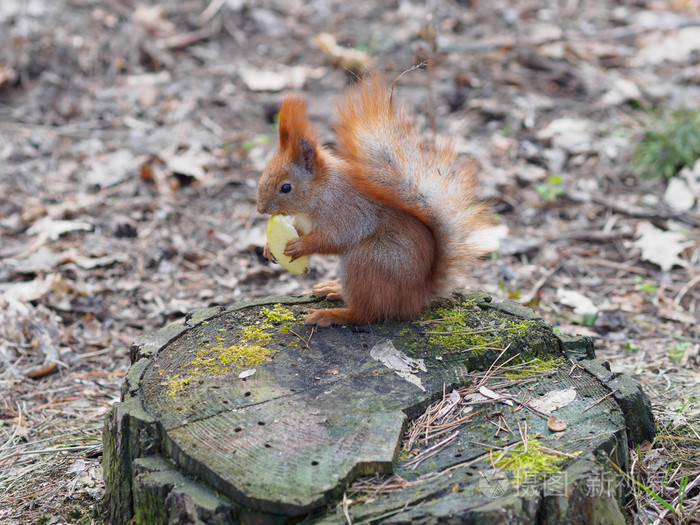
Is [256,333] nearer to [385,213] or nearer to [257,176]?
[385,213]

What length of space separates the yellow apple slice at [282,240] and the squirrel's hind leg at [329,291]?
0.09 meters

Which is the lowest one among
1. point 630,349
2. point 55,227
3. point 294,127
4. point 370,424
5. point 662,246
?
point 55,227

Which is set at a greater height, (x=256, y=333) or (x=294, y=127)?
(x=294, y=127)

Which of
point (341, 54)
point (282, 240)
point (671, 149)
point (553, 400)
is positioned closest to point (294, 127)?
point (282, 240)

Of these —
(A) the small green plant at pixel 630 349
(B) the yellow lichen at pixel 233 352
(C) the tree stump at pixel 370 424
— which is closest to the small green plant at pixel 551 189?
(A) the small green plant at pixel 630 349

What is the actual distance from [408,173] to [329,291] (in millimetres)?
539

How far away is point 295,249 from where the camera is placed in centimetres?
239

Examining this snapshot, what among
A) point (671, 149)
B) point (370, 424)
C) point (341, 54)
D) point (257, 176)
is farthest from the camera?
point (341, 54)

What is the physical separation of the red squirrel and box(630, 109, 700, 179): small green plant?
2.31 meters

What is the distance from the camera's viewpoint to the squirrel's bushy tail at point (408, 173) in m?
2.27

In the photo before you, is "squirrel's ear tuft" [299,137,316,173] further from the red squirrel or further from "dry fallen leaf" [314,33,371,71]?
"dry fallen leaf" [314,33,371,71]

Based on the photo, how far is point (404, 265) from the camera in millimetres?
2291

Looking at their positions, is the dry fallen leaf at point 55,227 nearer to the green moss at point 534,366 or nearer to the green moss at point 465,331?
the green moss at point 465,331

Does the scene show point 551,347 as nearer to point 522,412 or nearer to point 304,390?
point 522,412
